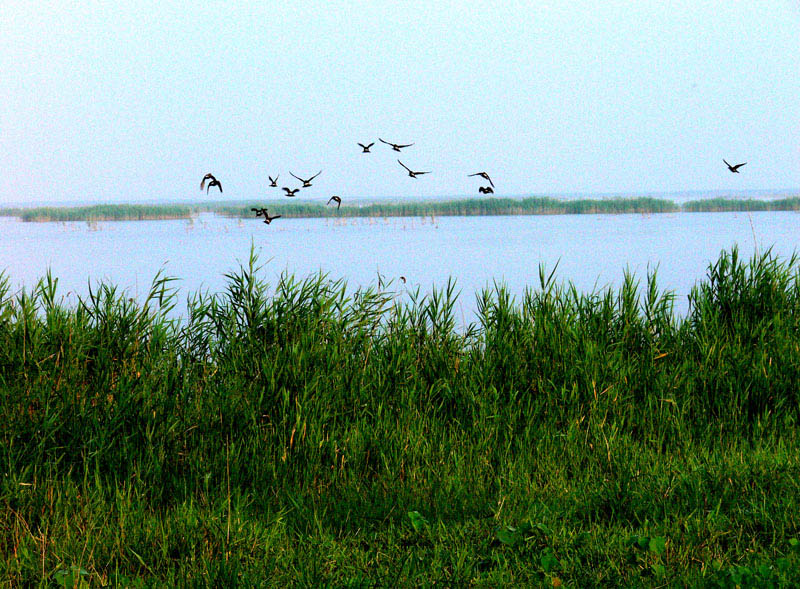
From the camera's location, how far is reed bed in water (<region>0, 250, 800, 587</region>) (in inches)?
144

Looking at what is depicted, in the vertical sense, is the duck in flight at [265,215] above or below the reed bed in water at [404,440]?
above

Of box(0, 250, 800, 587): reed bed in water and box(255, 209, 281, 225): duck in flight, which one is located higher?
box(255, 209, 281, 225): duck in flight

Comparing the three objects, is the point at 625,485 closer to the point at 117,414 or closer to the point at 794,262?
the point at 117,414

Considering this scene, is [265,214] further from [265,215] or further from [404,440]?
[404,440]

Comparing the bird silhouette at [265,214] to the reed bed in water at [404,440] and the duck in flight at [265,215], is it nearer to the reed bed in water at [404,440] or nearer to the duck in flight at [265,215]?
the duck in flight at [265,215]

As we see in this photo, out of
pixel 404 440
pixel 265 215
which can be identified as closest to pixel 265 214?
pixel 265 215

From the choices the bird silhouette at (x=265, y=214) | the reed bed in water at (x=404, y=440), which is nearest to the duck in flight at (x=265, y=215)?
the bird silhouette at (x=265, y=214)

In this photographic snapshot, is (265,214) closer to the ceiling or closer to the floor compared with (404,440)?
closer to the ceiling

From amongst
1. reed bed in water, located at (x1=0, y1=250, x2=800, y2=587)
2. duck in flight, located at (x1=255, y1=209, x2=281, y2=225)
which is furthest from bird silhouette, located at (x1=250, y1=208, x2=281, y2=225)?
reed bed in water, located at (x1=0, y1=250, x2=800, y2=587)

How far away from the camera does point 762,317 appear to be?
7160mm

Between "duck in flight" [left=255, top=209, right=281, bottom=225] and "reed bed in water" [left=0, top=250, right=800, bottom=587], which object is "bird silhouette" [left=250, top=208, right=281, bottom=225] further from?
"reed bed in water" [left=0, top=250, right=800, bottom=587]

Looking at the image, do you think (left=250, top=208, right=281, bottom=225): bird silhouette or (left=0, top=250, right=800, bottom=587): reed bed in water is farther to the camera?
(left=250, top=208, right=281, bottom=225): bird silhouette

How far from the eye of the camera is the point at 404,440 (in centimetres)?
494

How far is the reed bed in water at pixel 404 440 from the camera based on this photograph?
3.66 meters
